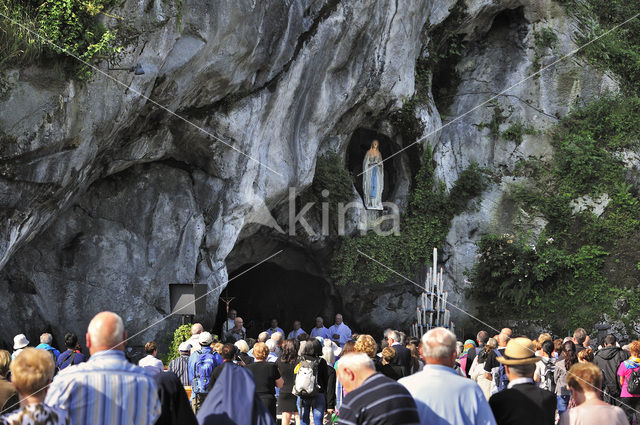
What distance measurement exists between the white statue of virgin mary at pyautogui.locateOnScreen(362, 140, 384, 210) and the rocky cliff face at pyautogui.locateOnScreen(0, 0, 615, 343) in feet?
2.29

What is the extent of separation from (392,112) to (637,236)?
703 cm

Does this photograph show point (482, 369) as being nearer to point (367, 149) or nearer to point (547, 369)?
point (547, 369)

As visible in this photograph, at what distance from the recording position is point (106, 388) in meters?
3.89

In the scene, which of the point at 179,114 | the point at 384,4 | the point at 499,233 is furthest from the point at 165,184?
the point at 499,233

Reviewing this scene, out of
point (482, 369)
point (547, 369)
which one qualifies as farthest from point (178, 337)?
point (547, 369)

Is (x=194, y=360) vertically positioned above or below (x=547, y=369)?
above

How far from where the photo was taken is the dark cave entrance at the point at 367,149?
2102 cm

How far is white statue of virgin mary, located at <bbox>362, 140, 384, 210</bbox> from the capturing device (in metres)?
20.5

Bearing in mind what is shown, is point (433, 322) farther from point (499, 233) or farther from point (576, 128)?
point (576, 128)

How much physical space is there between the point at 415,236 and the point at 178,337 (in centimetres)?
836

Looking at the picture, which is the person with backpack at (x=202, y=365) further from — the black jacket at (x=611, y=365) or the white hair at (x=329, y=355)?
the black jacket at (x=611, y=365)

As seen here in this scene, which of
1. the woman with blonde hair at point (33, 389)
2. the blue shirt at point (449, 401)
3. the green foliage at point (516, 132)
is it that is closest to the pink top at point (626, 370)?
the blue shirt at point (449, 401)

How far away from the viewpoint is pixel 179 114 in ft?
47.6

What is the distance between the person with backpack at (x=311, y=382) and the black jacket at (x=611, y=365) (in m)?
3.24
